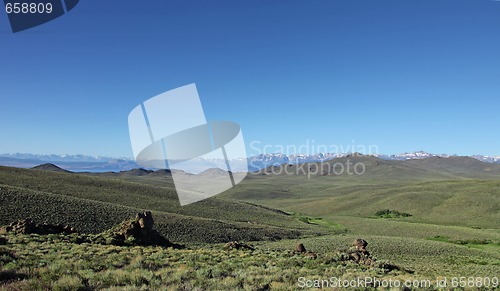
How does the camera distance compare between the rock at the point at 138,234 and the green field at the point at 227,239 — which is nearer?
the green field at the point at 227,239

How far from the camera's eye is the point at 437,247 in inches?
1588

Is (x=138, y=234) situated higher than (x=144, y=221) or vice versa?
(x=144, y=221)

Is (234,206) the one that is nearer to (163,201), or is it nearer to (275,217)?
(275,217)

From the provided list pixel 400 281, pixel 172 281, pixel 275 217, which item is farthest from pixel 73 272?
pixel 275 217

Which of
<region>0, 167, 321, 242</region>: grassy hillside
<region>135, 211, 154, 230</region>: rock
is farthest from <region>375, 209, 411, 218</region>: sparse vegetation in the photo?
<region>135, 211, 154, 230</region>: rock

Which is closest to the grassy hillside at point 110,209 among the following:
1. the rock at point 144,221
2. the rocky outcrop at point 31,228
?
the rock at point 144,221

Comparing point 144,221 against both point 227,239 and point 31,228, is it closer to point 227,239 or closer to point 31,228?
point 31,228

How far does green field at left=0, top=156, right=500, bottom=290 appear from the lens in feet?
40.1

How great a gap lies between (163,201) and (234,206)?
751 inches

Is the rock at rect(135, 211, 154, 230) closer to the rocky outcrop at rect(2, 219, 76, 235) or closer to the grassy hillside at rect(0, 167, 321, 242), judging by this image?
the rocky outcrop at rect(2, 219, 76, 235)

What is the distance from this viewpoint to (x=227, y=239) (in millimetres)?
45125

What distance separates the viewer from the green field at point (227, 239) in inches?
481

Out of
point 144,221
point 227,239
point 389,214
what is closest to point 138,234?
point 144,221

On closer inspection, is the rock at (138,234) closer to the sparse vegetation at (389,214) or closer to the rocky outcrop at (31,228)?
the rocky outcrop at (31,228)
